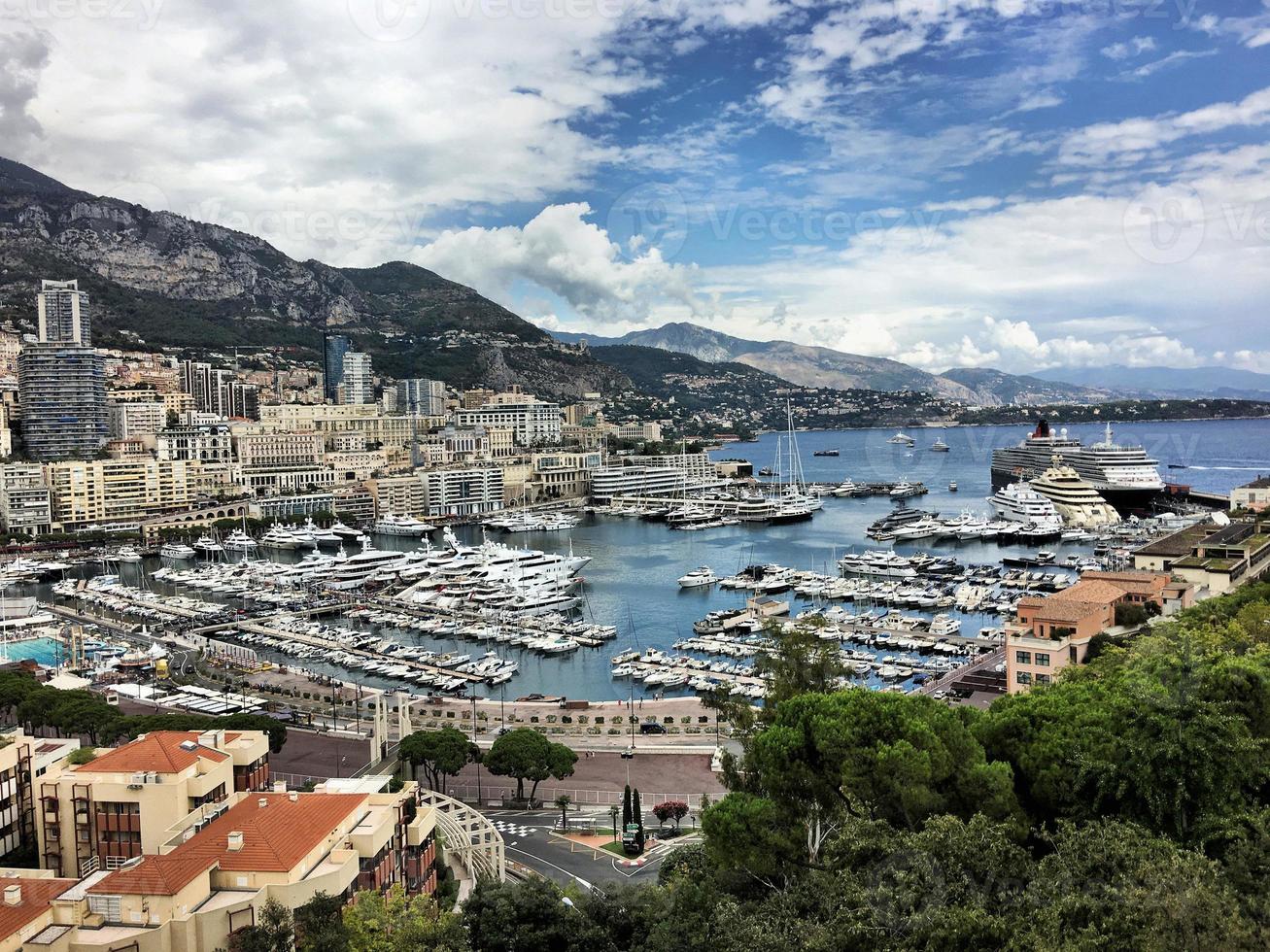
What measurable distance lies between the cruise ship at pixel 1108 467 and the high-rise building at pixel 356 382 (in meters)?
53.7

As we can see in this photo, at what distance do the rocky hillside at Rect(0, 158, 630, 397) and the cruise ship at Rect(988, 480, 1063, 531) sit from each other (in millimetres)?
59822

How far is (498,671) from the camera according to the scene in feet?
69.9

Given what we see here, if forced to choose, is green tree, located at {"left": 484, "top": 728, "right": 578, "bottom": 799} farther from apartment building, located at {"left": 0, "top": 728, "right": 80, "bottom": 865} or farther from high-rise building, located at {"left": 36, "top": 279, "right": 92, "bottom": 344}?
high-rise building, located at {"left": 36, "top": 279, "right": 92, "bottom": 344}

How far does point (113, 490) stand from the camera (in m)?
45.9

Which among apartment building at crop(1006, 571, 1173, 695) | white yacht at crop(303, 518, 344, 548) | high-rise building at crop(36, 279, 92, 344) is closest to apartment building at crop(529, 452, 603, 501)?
white yacht at crop(303, 518, 344, 548)

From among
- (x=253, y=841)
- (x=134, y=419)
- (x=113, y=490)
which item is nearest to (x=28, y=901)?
(x=253, y=841)

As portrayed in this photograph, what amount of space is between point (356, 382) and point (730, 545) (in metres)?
50.8

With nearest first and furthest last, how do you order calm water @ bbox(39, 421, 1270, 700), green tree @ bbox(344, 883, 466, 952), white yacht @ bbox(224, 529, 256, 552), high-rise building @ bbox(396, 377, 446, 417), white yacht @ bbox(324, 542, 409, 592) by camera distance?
green tree @ bbox(344, 883, 466, 952) < calm water @ bbox(39, 421, 1270, 700) < white yacht @ bbox(324, 542, 409, 592) < white yacht @ bbox(224, 529, 256, 552) < high-rise building @ bbox(396, 377, 446, 417)

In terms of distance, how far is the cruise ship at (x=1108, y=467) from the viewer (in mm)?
46312

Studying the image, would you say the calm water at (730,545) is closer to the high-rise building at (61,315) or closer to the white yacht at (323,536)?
the white yacht at (323,536)

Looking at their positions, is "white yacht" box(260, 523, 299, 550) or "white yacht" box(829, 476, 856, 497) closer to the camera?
"white yacht" box(260, 523, 299, 550)

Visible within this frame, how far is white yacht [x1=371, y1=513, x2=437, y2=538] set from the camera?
1866 inches

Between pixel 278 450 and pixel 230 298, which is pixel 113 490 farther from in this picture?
pixel 230 298

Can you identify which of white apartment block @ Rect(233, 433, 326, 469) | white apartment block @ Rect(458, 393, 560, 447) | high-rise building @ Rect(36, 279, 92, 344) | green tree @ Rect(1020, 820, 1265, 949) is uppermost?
high-rise building @ Rect(36, 279, 92, 344)
